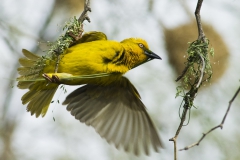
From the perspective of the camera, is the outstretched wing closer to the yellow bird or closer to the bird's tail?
the yellow bird

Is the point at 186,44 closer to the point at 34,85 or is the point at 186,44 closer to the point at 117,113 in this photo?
the point at 117,113

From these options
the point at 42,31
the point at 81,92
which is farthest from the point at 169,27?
the point at 81,92

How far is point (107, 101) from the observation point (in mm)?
5453

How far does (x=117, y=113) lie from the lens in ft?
18.0

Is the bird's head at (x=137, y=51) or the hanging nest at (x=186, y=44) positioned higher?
the bird's head at (x=137, y=51)

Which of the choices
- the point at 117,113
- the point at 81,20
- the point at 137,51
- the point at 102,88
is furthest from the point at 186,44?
the point at 81,20

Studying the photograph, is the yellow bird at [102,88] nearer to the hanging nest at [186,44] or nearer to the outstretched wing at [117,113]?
the outstretched wing at [117,113]

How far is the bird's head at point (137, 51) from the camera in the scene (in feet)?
15.6

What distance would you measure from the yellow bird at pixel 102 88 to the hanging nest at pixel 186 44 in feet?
5.60

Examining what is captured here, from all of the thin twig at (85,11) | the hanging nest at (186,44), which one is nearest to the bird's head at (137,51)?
the thin twig at (85,11)

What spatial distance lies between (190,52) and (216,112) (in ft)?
8.26

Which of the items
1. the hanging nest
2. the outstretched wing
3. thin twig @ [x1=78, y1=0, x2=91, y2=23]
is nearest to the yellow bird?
the outstretched wing

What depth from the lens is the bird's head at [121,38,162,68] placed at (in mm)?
Result: 4750

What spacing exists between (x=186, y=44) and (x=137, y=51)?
92.3 inches
